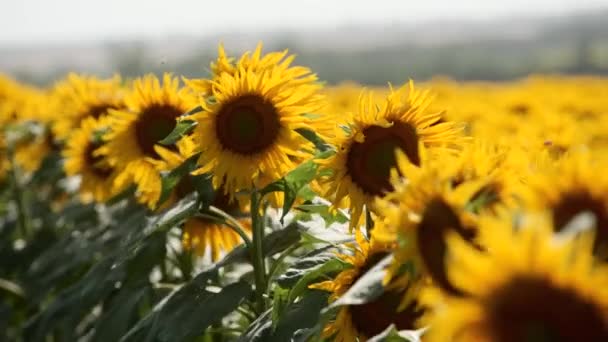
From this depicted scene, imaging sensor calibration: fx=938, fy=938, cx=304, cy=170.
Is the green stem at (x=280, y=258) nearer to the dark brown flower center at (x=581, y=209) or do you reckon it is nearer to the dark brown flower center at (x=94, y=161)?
the dark brown flower center at (x=581, y=209)

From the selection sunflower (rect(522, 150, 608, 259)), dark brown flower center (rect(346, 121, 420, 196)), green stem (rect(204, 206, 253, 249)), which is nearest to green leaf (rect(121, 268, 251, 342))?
green stem (rect(204, 206, 253, 249))

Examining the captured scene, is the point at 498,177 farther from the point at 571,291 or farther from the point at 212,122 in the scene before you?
the point at 212,122

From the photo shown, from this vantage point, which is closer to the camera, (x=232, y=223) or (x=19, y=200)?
(x=232, y=223)

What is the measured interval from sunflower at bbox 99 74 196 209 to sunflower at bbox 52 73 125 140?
0.67 m

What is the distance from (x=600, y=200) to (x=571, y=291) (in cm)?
30

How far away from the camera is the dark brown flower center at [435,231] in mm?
1458

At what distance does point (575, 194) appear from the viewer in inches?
53.8

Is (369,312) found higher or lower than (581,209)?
lower

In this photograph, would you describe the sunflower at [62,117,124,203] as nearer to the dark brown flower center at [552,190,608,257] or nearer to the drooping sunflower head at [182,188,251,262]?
the drooping sunflower head at [182,188,251,262]

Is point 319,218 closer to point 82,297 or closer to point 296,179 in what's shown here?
point 296,179

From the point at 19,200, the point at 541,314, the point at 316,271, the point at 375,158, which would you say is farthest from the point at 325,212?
the point at 19,200

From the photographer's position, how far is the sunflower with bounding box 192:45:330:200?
2402 millimetres

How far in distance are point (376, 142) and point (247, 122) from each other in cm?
44

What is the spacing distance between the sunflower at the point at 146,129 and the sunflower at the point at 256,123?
2.05 ft
